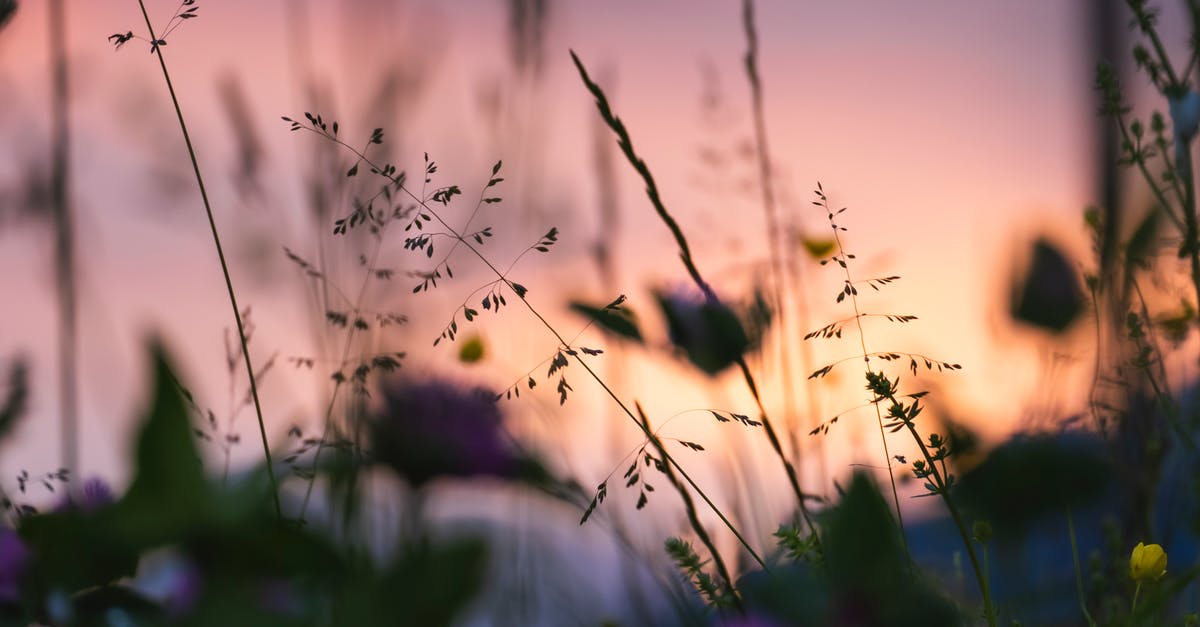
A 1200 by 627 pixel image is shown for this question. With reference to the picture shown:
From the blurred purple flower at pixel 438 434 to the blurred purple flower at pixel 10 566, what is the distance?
0.14 meters

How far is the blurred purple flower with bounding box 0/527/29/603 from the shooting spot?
247 millimetres

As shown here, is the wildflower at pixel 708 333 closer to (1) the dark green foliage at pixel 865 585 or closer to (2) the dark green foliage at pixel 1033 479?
(2) the dark green foliage at pixel 1033 479

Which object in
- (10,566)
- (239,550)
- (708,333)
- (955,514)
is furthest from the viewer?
(708,333)

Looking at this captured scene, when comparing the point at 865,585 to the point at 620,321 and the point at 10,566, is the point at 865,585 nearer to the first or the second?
the point at 10,566

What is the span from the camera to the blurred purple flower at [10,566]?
0.81 feet

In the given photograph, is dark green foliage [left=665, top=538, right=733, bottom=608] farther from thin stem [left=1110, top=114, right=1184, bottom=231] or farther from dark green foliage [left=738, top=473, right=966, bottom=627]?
thin stem [left=1110, top=114, right=1184, bottom=231]

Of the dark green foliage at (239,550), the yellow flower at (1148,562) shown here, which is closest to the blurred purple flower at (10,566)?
the dark green foliage at (239,550)

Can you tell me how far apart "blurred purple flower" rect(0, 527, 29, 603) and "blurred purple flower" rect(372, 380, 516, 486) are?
143 mm

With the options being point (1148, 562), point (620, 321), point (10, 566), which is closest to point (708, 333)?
point (620, 321)

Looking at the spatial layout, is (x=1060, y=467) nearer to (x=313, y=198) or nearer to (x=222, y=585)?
(x=313, y=198)

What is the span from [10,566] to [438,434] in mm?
198

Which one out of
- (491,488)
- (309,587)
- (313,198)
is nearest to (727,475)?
(491,488)

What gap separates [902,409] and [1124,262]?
14.2 inches

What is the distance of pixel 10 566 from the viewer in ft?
0.87
